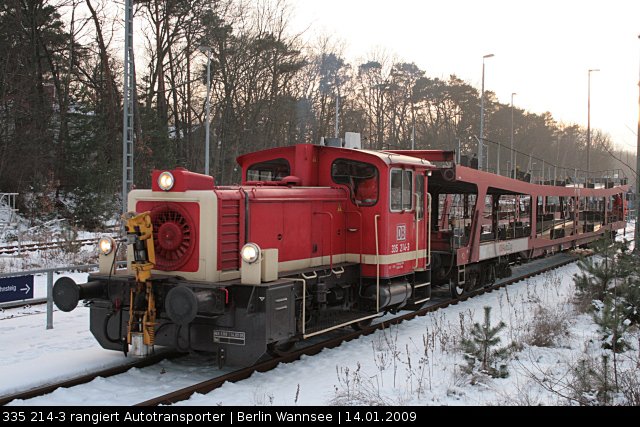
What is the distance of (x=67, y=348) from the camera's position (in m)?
8.39

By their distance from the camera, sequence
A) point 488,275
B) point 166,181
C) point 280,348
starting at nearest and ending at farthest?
point 166,181, point 280,348, point 488,275

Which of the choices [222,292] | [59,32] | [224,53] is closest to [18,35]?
[59,32]

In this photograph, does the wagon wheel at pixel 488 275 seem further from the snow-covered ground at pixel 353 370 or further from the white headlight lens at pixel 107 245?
the white headlight lens at pixel 107 245

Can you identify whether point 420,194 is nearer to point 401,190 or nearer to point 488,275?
point 401,190

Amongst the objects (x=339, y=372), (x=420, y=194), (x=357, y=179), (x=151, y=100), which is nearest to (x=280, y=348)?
(x=339, y=372)

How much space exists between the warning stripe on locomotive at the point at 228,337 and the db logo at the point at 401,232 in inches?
147

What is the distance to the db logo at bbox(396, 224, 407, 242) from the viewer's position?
9680mm

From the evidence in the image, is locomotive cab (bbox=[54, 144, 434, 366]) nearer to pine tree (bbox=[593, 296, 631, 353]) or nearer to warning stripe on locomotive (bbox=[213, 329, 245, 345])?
warning stripe on locomotive (bbox=[213, 329, 245, 345])

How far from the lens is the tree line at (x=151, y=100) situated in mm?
29688

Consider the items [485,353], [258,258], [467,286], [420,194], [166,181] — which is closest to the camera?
[258,258]

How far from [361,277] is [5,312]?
6834 mm

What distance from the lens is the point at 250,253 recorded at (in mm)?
6891

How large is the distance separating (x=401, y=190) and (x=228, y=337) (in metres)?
4.13

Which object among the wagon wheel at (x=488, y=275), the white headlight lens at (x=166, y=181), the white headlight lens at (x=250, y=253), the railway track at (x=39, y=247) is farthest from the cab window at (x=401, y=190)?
the railway track at (x=39, y=247)
